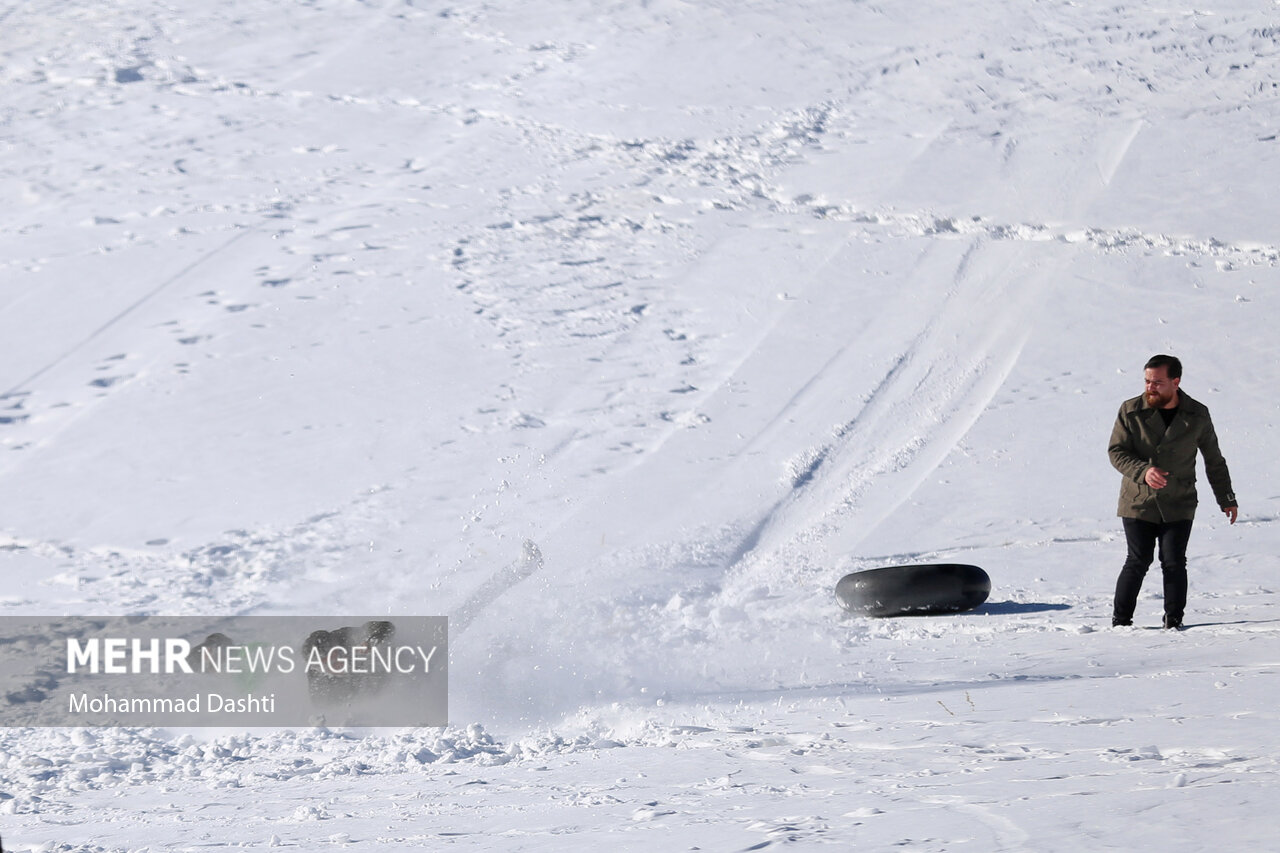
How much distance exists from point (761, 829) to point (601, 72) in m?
12.9

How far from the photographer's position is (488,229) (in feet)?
39.4

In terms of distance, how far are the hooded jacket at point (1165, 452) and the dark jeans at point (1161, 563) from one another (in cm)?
6

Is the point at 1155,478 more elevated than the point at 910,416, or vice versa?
the point at 910,416

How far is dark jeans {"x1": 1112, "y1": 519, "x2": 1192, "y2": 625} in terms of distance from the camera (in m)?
5.57

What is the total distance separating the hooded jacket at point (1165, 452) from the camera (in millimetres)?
5566

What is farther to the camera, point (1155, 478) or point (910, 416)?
point (910, 416)

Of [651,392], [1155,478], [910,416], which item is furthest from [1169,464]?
[651,392]

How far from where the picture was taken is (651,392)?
977 cm

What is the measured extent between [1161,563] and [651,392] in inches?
189

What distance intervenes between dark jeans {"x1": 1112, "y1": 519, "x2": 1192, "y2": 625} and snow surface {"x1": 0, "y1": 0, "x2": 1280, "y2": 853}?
17cm

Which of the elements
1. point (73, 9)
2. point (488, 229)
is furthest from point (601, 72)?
point (73, 9)

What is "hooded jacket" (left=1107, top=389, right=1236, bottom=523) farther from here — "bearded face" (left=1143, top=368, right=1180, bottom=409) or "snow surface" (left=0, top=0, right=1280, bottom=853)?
"snow surface" (left=0, top=0, right=1280, bottom=853)

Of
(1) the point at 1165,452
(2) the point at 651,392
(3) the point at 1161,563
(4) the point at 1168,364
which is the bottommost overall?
(3) the point at 1161,563

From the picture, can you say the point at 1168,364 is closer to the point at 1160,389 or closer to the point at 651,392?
the point at 1160,389
